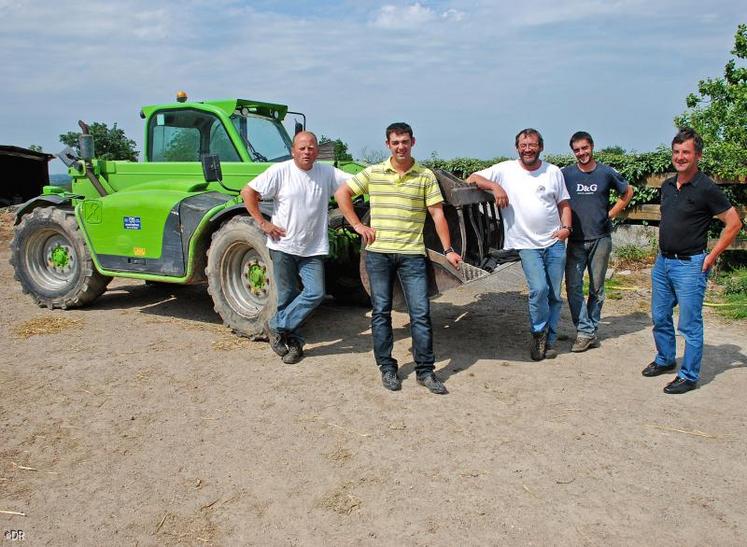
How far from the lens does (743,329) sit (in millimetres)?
6770

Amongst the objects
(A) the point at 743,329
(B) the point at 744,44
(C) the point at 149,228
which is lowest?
(A) the point at 743,329

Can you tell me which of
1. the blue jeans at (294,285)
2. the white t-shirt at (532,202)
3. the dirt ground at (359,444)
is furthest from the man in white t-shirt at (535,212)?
the blue jeans at (294,285)

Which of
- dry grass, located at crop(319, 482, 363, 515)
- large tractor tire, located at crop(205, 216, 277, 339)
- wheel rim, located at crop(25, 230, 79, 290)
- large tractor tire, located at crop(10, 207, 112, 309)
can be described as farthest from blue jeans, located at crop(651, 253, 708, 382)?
wheel rim, located at crop(25, 230, 79, 290)

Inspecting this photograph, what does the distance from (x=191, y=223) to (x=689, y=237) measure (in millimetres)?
4353

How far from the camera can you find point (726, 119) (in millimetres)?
9578

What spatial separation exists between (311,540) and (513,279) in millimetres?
6410

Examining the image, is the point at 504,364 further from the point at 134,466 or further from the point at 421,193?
the point at 134,466

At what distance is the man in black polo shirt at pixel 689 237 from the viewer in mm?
4789

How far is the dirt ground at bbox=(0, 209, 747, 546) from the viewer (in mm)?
3318

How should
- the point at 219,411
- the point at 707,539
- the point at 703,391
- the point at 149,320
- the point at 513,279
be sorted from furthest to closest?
the point at 513,279, the point at 149,320, the point at 703,391, the point at 219,411, the point at 707,539

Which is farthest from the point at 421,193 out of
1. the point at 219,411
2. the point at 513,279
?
the point at 513,279

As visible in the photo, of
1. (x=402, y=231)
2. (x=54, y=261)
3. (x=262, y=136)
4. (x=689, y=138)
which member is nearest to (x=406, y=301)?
(x=402, y=231)

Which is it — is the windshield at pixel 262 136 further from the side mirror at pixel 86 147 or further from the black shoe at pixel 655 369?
the black shoe at pixel 655 369

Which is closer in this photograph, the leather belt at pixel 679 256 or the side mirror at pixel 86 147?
the leather belt at pixel 679 256
